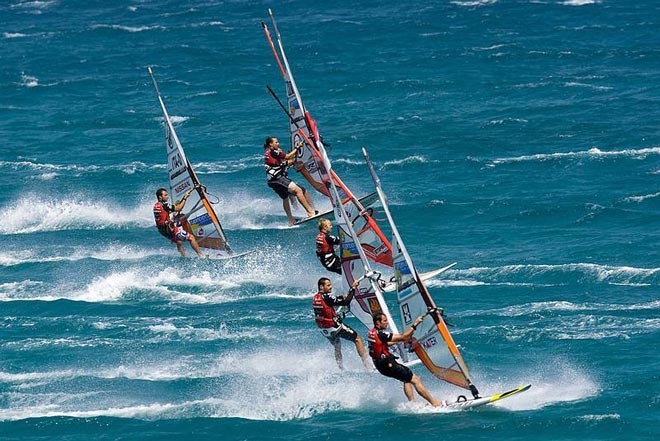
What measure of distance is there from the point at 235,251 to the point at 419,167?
36.8 feet

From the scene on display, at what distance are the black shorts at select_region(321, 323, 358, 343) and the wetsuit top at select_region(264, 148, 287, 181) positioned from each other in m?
11.7

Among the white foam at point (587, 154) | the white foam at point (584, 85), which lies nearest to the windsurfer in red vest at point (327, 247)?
the white foam at point (587, 154)

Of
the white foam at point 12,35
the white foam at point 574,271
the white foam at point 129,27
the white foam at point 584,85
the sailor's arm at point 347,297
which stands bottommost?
the white foam at point 12,35

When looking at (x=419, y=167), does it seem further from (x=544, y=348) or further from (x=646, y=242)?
(x=544, y=348)

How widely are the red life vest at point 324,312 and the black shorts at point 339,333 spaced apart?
120 millimetres

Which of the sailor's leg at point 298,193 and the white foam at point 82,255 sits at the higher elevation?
the sailor's leg at point 298,193

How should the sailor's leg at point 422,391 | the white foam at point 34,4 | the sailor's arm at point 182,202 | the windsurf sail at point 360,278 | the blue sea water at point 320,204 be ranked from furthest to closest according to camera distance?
the white foam at point 34,4, the sailor's arm at point 182,202, the windsurf sail at point 360,278, the blue sea water at point 320,204, the sailor's leg at point 422,391

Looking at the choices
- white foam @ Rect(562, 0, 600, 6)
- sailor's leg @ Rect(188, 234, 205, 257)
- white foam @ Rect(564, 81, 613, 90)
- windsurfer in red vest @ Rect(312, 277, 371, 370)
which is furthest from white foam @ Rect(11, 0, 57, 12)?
windsurfer in red vest @ Rect(312, 277, 371, 370)

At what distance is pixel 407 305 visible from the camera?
102 ft

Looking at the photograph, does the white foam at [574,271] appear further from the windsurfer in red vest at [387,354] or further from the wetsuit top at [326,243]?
the windsurfer in red vest at [387,354]

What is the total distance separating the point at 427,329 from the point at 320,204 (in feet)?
52.9

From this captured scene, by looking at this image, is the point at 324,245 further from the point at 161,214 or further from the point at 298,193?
the point at 298,193

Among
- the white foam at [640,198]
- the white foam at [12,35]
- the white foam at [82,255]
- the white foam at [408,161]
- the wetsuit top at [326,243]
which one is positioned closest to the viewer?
the wetsuit top at [326,243]

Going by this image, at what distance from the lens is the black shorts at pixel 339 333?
32031 mm
